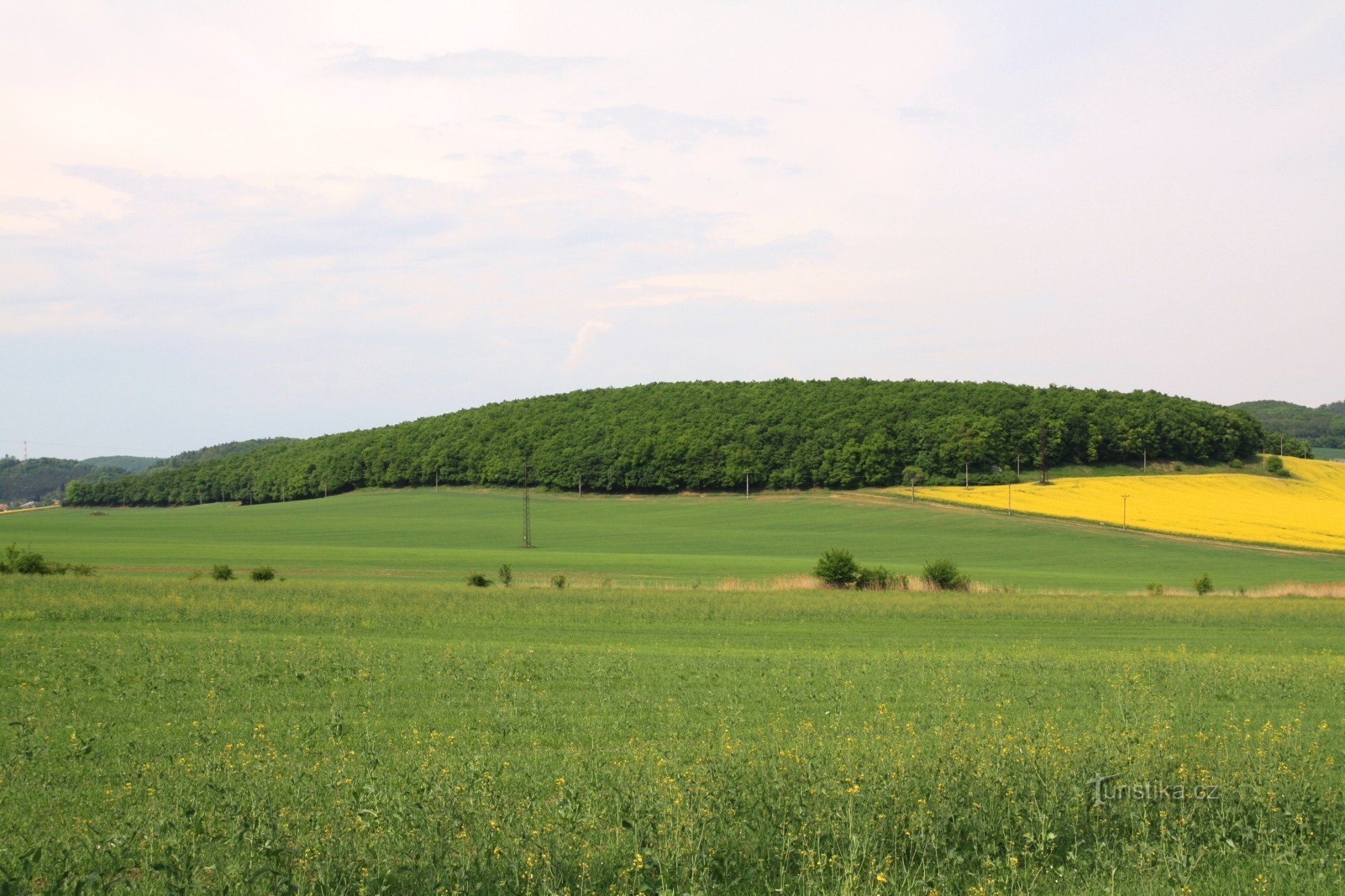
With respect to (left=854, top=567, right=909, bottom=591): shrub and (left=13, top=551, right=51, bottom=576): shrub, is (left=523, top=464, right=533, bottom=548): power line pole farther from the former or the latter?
(left=854, top=567, right=909, bottom=591): shrub

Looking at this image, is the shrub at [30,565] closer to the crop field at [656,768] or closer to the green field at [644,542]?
the green field at [644,542]

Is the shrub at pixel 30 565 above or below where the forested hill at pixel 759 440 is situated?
below

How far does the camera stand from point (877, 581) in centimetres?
4131

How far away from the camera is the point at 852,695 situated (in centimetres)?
1453

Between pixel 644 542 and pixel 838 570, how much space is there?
3954 cm

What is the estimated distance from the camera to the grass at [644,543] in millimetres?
54781

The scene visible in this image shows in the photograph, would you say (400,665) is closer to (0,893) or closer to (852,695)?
(852,695)

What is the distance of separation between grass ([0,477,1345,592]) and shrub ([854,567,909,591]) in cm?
565

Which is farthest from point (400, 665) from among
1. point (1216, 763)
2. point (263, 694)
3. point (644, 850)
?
point (1216, 763)

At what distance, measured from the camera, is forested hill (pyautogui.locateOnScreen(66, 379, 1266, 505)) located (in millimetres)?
108812

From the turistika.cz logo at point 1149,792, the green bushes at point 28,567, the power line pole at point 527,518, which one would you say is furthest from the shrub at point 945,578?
the green bushes at point 28,567

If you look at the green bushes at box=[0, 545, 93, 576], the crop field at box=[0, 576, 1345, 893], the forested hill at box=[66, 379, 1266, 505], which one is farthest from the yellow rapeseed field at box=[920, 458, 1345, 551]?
the green bushes at box=[0, 545, 93, 576]

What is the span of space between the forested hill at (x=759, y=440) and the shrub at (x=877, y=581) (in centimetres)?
6517

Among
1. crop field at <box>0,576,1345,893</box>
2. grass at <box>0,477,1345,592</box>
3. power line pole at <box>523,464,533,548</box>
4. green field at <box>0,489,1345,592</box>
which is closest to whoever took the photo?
crop field at <box>0,576,1345,893</box>
